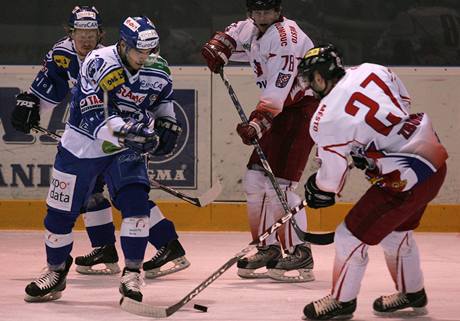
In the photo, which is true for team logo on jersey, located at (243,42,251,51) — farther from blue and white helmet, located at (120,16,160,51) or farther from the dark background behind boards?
the dark background behind boards

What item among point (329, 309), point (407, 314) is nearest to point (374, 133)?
point (329, 309)

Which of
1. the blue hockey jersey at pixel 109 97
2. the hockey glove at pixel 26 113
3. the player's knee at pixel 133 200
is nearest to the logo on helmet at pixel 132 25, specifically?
the blue hockey jersey at pixel 109 97

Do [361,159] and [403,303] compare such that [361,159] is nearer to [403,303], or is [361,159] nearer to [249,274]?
[403,303]

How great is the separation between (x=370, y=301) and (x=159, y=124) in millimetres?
1104

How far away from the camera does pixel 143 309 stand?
4742 millimetres

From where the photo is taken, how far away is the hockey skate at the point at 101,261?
19.3ft

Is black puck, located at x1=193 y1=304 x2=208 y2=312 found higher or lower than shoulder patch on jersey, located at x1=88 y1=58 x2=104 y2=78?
lower

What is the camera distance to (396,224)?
459cm

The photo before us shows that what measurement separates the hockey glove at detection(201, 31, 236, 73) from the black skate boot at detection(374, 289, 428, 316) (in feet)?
5.35

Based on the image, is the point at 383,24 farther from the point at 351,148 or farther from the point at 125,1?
the point at 351,148

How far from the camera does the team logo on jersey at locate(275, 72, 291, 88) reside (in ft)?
18.7

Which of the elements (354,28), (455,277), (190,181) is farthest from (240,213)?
(455,277)

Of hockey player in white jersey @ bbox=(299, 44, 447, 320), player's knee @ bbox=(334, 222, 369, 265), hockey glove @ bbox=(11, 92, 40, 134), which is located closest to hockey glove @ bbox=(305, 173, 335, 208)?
hockey player in white jersey @ bbox=(299, 44, 447, 320)

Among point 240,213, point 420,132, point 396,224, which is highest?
point 420,132
